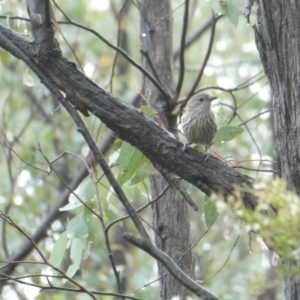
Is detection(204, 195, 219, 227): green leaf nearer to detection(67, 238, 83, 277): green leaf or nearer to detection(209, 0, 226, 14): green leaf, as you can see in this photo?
detection(67, 238, 83, 277): green leaf

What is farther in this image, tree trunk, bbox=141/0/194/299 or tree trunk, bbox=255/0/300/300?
tree trunk, bbox=141/0/194/299

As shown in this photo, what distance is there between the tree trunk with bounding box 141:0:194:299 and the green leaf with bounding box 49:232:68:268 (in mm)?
523

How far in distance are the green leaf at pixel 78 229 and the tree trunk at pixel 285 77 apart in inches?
54.3

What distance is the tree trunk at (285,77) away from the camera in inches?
112

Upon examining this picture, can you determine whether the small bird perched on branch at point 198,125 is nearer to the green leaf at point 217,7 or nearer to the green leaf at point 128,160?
the green leaf at point 217,7

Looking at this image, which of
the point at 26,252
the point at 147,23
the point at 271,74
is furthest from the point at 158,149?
the point at 26,252

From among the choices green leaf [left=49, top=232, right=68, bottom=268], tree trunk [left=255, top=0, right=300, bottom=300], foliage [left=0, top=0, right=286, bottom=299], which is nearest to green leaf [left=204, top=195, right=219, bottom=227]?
tree trunk [left=255, top=0, right=300, bottom=300]

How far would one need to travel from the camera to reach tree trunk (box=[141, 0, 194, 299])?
4062 millimetres

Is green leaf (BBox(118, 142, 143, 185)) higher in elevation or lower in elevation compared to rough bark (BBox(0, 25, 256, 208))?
higher

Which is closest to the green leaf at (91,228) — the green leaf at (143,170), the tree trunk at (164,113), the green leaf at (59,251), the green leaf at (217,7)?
the green leaf at (59,251)

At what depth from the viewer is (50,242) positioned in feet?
25.5

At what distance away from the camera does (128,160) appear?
3.49 metres

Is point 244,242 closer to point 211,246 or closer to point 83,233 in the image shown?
point 211,246

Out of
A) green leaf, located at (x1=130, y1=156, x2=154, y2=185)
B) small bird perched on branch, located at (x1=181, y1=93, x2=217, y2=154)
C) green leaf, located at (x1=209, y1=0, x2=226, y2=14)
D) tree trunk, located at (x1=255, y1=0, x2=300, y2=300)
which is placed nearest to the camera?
tree trunk, located at (x1=255, y1=0, x2=300, y2=300)
